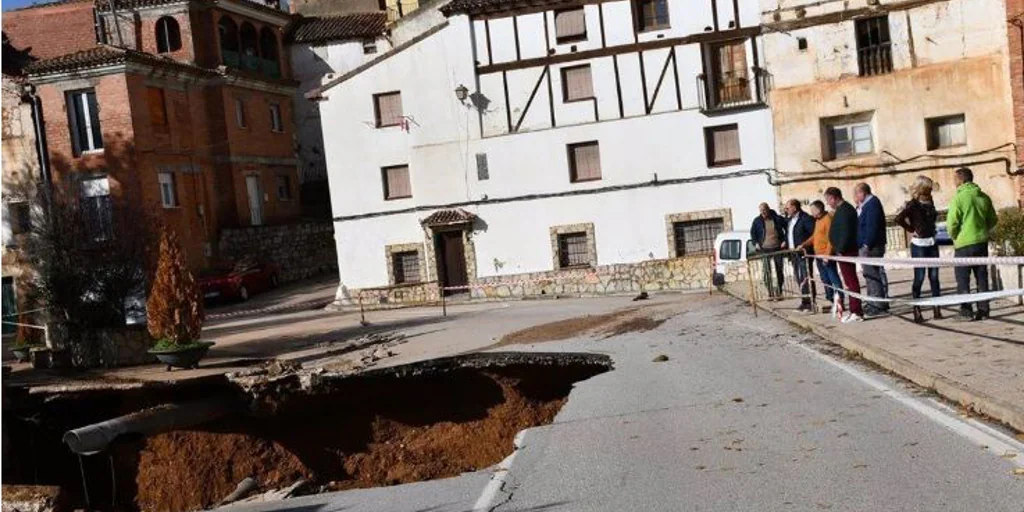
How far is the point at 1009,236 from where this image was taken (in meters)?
14.3

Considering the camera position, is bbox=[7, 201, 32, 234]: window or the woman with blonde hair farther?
bbox=[7, 201, 32, 234]: window

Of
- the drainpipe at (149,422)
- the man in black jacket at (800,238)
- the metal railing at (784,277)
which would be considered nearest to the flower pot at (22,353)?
the drainpipe at (149,422)

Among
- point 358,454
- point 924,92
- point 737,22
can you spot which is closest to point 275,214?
point 737,22

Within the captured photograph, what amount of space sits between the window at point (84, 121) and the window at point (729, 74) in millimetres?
21880

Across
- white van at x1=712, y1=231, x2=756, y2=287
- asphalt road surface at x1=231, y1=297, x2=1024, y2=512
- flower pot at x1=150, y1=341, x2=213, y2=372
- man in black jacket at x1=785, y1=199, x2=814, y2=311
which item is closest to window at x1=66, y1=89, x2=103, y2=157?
flower pot at x1=150, y1=341, x2=213, y2=372

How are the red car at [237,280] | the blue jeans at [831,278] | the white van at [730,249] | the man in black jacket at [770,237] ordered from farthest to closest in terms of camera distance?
the red car at [237,280] < the white van at [730,249] < the man in black jacket at [770,237] < the blue jeans at [831,278]

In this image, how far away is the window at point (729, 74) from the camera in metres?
32.5

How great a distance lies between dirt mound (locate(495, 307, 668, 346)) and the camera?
57.9 ft

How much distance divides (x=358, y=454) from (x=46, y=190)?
15284 mm

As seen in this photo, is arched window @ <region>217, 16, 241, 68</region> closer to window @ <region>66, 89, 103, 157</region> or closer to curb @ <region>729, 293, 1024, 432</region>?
window @ <region>66, 89, 103, 157</region>

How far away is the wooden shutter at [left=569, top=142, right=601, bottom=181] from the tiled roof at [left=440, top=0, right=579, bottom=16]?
4.67 meters

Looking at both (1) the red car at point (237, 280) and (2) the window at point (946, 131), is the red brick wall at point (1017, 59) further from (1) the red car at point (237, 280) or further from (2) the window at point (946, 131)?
(1) the red car at point (237, 280)

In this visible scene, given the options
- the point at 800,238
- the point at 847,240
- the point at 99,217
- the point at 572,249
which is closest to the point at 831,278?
the point at 847,240

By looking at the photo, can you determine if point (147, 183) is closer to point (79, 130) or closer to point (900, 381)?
point (79, 130)
